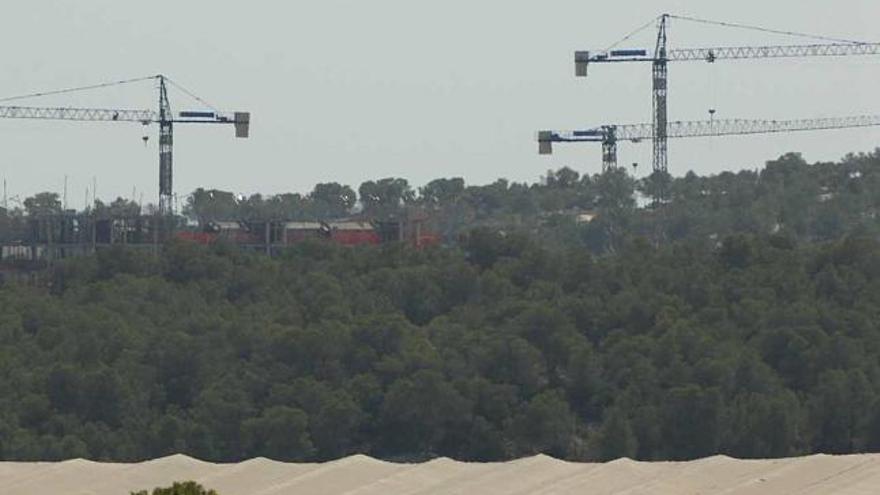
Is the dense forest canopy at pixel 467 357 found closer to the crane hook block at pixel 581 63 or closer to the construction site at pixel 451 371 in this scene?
the construction site at pixel 451 371

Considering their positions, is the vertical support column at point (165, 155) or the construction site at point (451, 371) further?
the vertical support column at point (165, 155)

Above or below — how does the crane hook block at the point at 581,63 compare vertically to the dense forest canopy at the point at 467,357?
above

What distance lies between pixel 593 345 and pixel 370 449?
14605mm

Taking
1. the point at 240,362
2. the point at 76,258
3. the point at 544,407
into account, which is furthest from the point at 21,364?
the point at 76,258

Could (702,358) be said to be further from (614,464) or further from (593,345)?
(614,464)

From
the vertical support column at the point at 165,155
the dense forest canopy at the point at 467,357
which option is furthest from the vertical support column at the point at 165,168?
the dense forest canopy at the point at 467,357

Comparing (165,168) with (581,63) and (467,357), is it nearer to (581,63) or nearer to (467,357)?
(581,63)

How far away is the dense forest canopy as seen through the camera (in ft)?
269

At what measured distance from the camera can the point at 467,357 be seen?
91875 millimetres

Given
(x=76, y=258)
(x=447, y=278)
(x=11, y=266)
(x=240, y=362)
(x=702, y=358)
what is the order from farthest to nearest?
(x=11, y=266), (x=76, y=258), (x=447, y=278), (x=240, y=362), (x=702, y=358)

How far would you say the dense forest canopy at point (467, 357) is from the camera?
3228 inches

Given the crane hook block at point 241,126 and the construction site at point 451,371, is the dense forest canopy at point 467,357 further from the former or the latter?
the crane hook block at point 241,126

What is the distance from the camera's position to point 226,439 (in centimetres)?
8338

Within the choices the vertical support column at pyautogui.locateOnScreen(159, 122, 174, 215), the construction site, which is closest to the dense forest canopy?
the construction site
